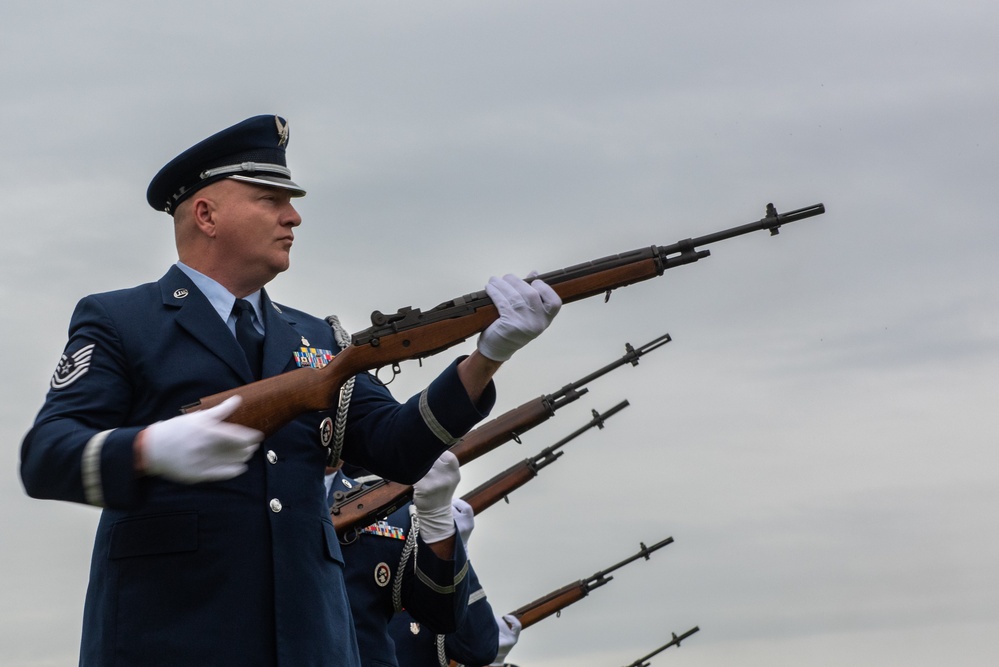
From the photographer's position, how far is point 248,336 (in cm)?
585

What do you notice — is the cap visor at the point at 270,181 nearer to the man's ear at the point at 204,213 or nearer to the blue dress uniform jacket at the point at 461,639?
the man's ear at the point at 204,213

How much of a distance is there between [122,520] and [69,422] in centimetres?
42

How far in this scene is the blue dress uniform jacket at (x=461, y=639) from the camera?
10.1 m

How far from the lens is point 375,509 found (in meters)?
8.58

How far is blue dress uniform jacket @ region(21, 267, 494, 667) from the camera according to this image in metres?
5.12

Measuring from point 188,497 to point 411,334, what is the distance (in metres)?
1.21

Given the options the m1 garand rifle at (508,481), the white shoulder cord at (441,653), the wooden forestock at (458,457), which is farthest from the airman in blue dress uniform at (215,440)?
the m1 garand rifle at (508,481)

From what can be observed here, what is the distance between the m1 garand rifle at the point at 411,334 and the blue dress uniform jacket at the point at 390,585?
2.93 metres

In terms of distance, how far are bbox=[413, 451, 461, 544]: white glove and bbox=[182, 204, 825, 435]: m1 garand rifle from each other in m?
2.88

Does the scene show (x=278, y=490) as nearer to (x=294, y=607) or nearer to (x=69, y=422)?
(x=294, y=607)

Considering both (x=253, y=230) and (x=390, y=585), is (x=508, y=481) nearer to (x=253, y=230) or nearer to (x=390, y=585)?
(x=390, y=585)

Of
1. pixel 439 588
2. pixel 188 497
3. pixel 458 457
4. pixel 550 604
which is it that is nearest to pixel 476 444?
pixel 458 457

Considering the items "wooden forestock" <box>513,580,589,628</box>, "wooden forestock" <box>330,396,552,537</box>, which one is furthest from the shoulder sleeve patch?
"wooden forestock" <box>513,580,589,628</box>

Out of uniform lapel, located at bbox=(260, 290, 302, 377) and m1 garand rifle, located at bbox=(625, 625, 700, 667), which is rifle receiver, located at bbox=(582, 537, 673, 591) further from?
uniform lapel, located at bbox=(260, 290, 302, 377)
